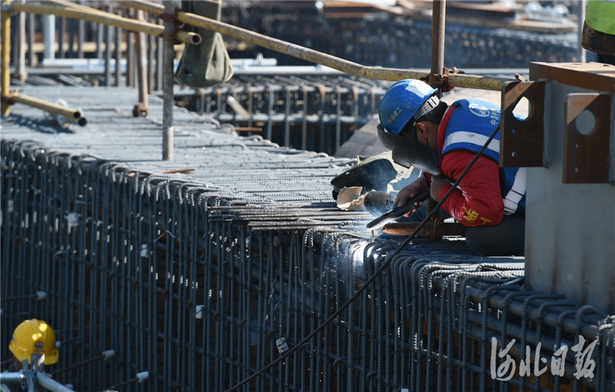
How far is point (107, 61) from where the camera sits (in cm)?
1834

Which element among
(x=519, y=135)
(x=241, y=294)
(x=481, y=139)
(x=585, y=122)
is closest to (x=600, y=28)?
(x=481, y=139)

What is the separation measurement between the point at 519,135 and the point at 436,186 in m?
1.38

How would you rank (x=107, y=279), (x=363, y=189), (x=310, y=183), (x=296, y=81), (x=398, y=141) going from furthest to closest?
(x=296, y=81) → (x=107, y=279) → (x=310, y=183) → (x=363, y=189) → (x=398, y=141)

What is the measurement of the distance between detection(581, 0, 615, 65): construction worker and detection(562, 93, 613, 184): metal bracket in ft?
8.08

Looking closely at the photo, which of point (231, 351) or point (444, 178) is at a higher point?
point (444, 178)

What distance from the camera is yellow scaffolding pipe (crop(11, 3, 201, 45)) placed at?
10.4m

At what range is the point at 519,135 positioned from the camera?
5.31 meters

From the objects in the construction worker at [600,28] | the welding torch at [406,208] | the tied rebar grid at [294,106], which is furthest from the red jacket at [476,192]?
the tied rebar grid at [294,106]

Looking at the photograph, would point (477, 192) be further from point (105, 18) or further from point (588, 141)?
point (105, 18)

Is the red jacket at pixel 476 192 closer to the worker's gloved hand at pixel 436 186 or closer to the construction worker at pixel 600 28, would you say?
the worker's gloved hand at pixel 436 186

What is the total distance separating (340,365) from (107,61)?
12.6 meters

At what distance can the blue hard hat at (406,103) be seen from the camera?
664 cm

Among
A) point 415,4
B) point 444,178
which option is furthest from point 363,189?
point 415,4

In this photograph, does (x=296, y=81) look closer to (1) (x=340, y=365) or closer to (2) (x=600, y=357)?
(1) (x=340, y=365)
